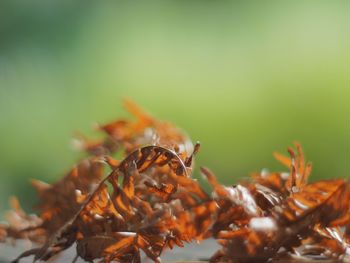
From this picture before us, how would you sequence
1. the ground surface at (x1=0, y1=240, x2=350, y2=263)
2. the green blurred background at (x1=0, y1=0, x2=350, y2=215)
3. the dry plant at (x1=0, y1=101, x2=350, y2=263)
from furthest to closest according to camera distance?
the green blurred background at (x1=0, y1=0, x2=350, y2=215) → the ground surface at (x1=0, y1=240, x2=350, y2=263) → the dry plant at (x1=0, y1=101, x2=350, y2=263)

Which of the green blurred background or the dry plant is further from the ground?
the green blurred background

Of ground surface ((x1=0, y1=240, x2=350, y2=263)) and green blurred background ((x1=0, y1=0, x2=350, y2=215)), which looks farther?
green blurred background ((x1=0, y1=0, x2=350, y2=215))

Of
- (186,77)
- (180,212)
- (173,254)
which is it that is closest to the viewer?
(180,212)

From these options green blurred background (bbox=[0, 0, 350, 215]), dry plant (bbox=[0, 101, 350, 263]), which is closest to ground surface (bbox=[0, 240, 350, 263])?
dry plant (bbox=[0, 101, 350, 263])

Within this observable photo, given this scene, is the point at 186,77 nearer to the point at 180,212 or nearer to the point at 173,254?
the point at 173,254

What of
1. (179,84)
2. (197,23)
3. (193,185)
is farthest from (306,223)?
(197,23)

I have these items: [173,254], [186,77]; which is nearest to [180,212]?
[173,254]

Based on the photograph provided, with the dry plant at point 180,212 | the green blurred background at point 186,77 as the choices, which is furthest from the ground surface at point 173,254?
the green blurred background at point 186,77

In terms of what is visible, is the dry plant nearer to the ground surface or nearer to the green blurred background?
the ground surface
